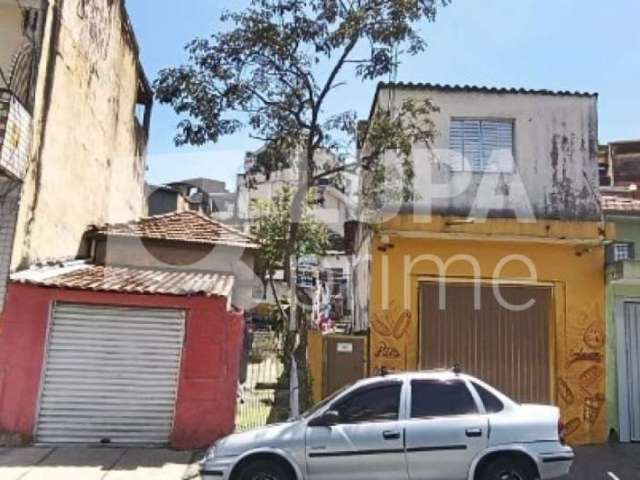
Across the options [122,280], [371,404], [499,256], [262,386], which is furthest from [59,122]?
[262,386]

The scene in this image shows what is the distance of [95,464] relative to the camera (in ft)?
31.1

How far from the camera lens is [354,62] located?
11352mm

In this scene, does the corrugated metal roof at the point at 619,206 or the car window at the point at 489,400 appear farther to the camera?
the corrugated metal roof at the point at 619,206

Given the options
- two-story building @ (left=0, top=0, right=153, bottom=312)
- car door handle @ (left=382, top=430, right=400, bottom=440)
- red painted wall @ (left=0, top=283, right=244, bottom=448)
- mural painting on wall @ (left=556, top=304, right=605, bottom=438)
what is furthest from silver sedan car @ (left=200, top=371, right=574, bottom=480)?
two-story building @ (left=0, top=0, right=153, bottom=312)

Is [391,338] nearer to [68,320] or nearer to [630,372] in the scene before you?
[630,372]

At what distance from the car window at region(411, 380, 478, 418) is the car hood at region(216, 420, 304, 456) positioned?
144 centimetres

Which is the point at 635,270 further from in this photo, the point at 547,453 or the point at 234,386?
the point at 234,386

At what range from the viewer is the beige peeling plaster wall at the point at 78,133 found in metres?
11.3

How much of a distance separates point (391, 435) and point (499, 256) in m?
6.38

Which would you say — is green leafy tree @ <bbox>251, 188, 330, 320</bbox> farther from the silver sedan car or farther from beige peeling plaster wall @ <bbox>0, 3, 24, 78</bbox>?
the silver sedan car

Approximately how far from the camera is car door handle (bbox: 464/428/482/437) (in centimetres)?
754

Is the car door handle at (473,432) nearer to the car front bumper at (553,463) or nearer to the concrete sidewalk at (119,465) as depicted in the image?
the car front bumper at (553,463)

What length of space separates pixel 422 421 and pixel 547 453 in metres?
1.50

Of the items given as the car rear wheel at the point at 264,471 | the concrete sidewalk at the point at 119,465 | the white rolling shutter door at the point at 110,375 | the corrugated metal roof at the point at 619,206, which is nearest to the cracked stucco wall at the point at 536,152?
the corrugated metal roof at the point at 619,206
